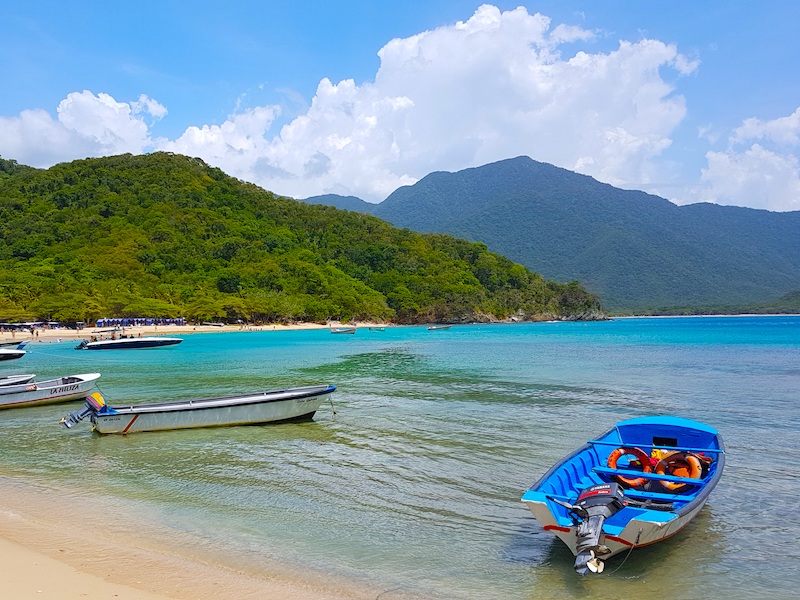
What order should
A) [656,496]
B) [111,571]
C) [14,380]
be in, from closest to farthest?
1. [111,571]
2. [656,496]
3. [14,380]

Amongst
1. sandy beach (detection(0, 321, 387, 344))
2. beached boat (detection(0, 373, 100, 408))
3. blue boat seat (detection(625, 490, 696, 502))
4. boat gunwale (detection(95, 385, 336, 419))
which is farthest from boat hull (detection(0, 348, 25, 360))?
blue boat seat (detection(625, 490, 696, 502))

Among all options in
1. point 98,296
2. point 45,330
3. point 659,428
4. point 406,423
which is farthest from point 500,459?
point 98,296

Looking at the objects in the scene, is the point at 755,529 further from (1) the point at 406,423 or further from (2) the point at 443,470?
(1) the point at 406,423

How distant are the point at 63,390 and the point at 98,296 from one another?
7861 centimetres

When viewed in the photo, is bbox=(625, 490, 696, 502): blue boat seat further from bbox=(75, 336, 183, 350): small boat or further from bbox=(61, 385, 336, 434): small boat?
bbox=(75, 336, 183, 350): small boat

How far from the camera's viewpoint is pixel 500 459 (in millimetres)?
12242

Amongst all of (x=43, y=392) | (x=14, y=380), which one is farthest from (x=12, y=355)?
(x=43, y=392)

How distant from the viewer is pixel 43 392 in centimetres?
1970

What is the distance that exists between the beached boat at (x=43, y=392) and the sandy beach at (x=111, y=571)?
12.6 m

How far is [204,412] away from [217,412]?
13.4 inches

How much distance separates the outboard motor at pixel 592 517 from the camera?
21.4 feet

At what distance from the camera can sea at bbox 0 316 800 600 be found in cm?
695

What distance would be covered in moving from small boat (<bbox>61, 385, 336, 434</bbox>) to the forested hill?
80.6m

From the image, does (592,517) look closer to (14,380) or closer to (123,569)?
(123,569)
